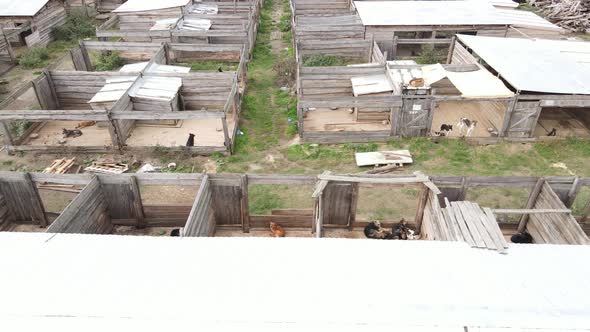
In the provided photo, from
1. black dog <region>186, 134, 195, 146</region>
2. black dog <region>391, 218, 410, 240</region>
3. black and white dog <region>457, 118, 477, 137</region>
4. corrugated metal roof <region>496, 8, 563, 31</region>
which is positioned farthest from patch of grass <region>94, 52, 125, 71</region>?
corrugated metal roof <region>496, 8, 563, 31</region>

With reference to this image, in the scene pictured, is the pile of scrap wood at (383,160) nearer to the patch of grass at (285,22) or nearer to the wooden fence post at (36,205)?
the wooden fence post at (36,205)

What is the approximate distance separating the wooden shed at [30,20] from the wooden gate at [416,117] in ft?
74.8

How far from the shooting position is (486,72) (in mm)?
17672

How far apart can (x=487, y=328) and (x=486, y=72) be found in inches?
552

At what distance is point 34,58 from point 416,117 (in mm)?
22484

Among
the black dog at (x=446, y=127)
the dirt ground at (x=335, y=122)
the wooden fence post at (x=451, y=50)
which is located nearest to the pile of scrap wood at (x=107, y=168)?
the dirt ground at (x=335, y=122)

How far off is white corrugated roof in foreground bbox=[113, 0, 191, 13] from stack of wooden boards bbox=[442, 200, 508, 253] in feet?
81.4

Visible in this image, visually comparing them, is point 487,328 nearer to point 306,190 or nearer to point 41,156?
point 306,190

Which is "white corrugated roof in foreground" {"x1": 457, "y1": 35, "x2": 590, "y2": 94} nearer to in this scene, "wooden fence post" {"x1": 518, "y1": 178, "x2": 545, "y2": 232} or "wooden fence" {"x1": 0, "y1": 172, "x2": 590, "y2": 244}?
"wooden fence post" {"x1": 518, "y1": 178, "x2": 545, "y2": 232}

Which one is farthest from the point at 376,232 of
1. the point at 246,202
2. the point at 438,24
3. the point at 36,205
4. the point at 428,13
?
the point at 428,13

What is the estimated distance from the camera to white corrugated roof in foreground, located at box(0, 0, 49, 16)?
78.5 ft

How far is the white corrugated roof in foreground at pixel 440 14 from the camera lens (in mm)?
23344

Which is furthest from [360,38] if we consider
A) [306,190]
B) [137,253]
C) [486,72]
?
[137,253]

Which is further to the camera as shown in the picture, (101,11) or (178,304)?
(101,11)
